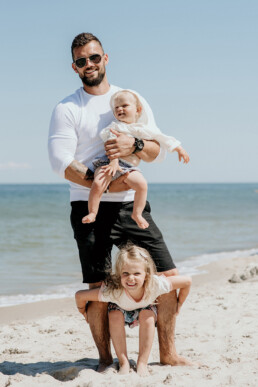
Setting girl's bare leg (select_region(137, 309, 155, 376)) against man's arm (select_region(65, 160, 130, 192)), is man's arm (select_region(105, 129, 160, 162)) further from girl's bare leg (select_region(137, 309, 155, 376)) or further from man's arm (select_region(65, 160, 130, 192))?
girl's bare leg (select_region(137, 309, 155, 376))

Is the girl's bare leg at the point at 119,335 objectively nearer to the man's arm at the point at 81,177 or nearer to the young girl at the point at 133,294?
the young girl at the point at 133,294

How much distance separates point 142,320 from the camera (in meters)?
3.72

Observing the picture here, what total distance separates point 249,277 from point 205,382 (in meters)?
4.43

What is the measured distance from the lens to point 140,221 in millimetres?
3572

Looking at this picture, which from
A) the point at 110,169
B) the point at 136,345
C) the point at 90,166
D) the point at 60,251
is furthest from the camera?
the point at 60,251

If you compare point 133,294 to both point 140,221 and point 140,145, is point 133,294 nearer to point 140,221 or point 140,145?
point 140,221

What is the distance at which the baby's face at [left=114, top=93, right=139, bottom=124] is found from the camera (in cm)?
354

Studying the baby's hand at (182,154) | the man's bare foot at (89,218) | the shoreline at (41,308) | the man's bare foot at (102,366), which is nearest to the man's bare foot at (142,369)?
the man's bare foot at (102,366)

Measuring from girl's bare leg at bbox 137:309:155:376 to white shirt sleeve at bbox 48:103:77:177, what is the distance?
118cm

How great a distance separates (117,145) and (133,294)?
3.58ft

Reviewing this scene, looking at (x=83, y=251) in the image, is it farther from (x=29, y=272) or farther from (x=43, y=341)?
(x=29, y=272)

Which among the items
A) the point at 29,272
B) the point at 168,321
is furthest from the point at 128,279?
the point at 29,272

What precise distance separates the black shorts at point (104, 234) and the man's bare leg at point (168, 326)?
0.35 meters

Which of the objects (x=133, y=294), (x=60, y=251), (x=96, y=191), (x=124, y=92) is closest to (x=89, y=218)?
(x=96, y=191)
